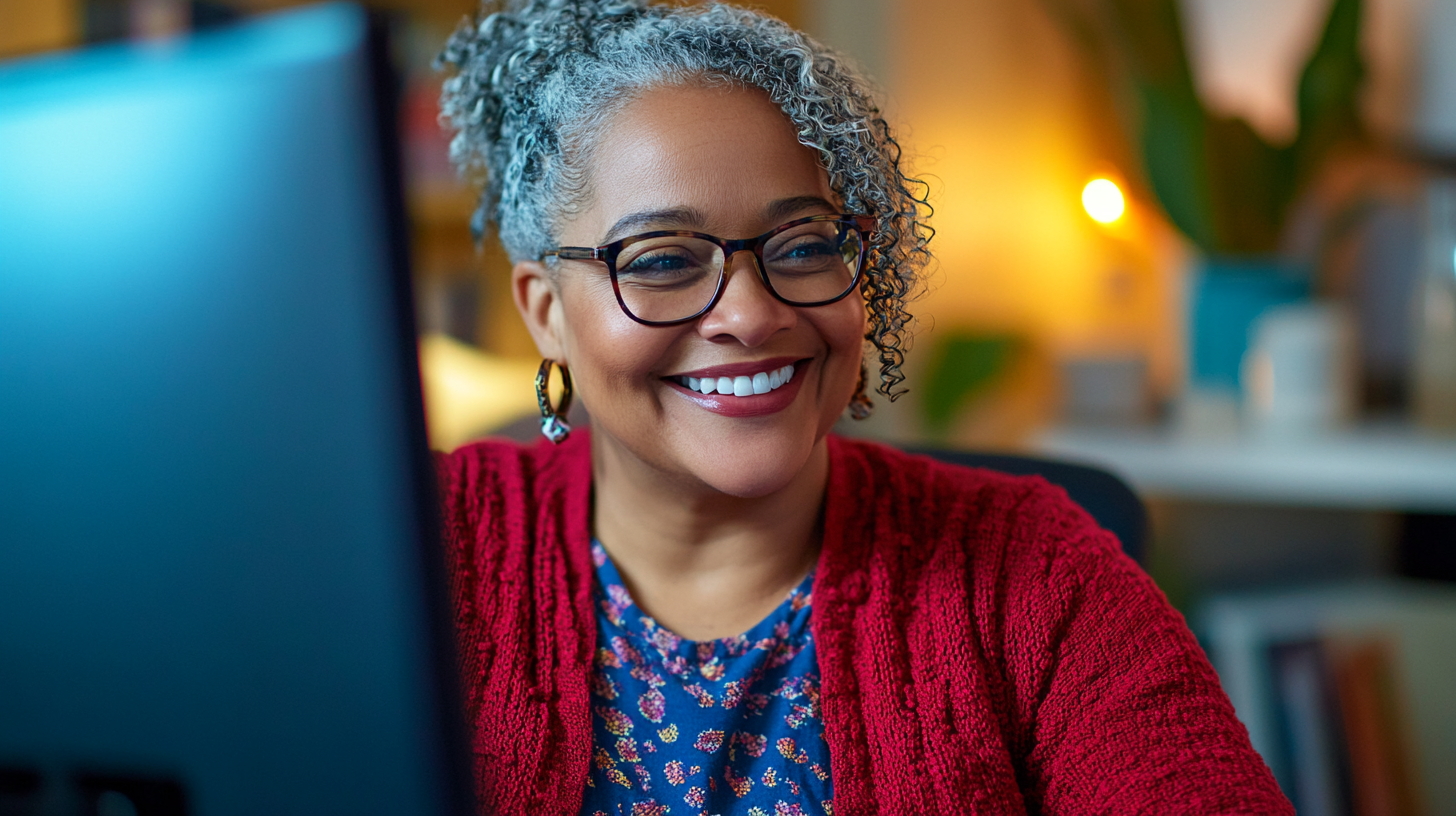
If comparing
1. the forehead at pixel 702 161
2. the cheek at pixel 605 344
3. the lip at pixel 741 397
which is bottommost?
the lip at pixel 741 397

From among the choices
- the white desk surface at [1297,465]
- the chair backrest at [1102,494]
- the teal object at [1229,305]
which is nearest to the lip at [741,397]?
the chair backrest at [1102,494]

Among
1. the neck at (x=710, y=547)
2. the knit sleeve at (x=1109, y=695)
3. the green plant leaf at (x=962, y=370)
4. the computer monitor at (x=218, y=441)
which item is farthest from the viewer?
the green plant leaf at (x=962, y=370)

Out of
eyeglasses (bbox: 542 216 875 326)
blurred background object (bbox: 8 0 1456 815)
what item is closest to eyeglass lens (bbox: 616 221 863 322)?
eyeglasses (bbox: 542 216 875 326)

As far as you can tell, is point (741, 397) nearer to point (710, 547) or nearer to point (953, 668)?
point (710, 547)

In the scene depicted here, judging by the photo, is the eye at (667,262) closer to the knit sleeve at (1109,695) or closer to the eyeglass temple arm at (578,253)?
the eyeglass temple arm at (578,253)

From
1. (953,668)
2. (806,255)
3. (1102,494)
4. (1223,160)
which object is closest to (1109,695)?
(953,668)

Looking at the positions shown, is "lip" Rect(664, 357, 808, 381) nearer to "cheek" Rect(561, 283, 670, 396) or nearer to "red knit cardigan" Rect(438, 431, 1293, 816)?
"cheek" Rect(561, 283, 670, 396)

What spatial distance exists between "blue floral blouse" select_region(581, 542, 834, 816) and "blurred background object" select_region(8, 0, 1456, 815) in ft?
2.76

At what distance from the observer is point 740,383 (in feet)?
3.08

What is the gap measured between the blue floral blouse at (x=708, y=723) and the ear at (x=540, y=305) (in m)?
0.27

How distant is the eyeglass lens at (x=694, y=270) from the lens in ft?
3.00

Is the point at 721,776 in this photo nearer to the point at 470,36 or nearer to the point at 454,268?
the point at 470,36

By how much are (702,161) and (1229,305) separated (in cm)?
164

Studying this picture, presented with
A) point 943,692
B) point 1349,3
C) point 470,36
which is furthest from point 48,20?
point 1349,3
